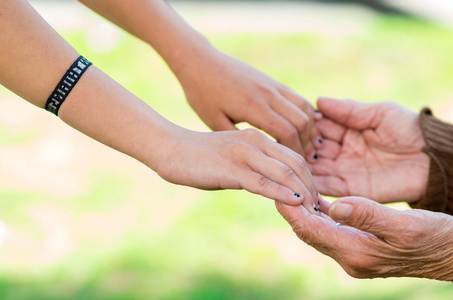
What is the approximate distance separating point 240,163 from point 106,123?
0.38 meters

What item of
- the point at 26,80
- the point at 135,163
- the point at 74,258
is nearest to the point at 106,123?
the point at 26,80

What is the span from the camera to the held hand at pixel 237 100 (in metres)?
2.25

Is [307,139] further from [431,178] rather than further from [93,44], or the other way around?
[93,44]

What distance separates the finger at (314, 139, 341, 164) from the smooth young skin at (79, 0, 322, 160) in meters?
0.18

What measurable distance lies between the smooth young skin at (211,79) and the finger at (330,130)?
9.4 inches

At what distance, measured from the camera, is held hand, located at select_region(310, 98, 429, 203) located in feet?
7.86

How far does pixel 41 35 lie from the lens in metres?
1.74

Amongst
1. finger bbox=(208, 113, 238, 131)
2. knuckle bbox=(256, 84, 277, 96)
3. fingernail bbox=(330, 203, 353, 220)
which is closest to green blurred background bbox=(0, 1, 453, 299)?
finger bbox=(208, 113, 238, 131)

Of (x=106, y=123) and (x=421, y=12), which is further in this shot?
(x=421, y=12)

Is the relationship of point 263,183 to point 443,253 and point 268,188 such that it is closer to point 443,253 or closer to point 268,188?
point 268,188

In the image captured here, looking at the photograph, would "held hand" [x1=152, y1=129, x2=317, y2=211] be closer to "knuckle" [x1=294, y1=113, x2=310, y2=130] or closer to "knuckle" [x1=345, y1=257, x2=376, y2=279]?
"knuckle" [x1=345, y1=257, x2=376, y2=279]

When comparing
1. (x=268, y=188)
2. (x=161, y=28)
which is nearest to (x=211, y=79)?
(x=161, y=28)

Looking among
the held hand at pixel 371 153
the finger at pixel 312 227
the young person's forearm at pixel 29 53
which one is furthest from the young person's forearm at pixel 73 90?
the held hand at pixel 371 153

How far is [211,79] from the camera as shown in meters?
2.25
